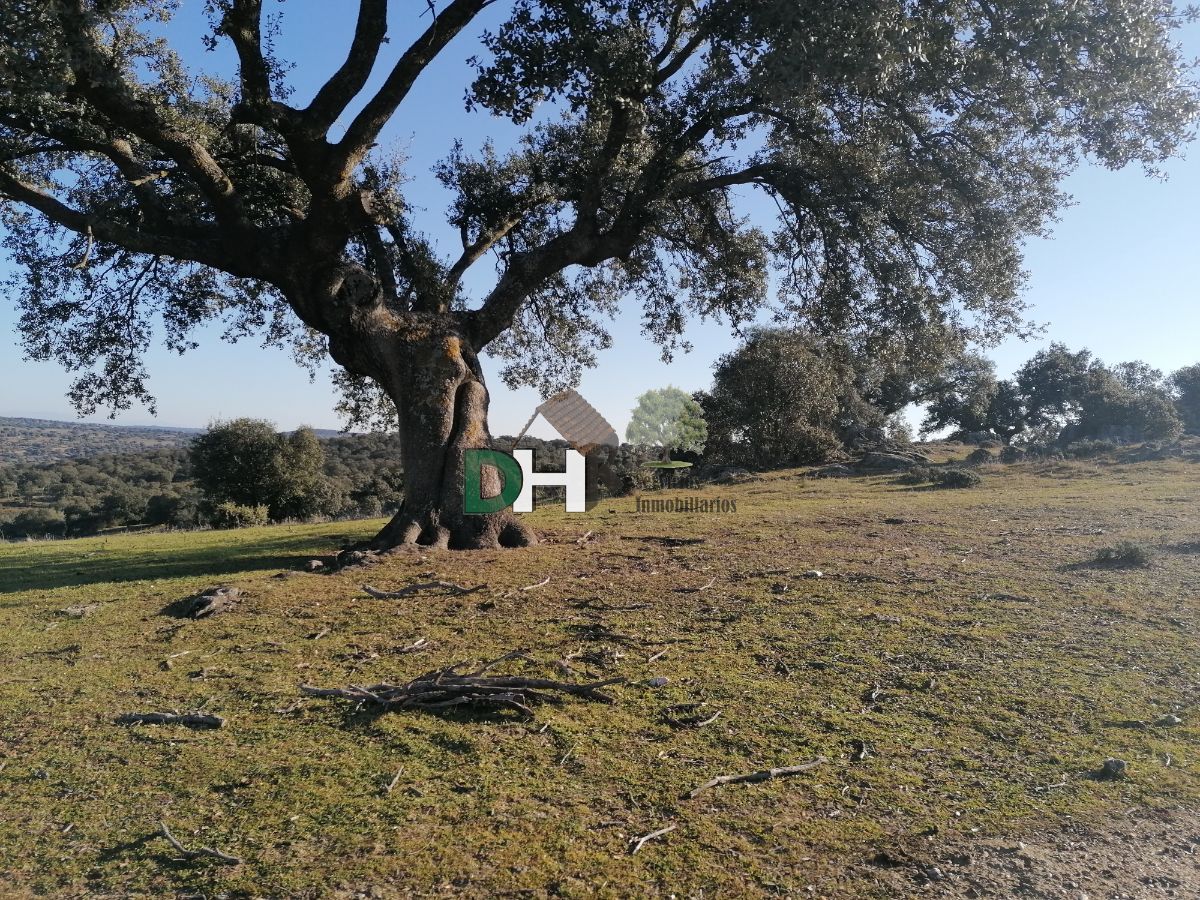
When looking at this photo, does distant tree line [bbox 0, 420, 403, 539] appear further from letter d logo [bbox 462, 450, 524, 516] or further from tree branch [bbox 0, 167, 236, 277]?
tree branch [bbox 0, 167, 236, 277]

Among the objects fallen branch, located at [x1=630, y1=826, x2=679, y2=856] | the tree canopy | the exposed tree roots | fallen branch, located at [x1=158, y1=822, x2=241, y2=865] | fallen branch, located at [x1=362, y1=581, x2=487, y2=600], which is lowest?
fallen branch, located at [x1=630, y1=826, x2=679, y2=856]

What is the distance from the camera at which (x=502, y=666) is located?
4.86 metres

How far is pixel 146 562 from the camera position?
1002 cm

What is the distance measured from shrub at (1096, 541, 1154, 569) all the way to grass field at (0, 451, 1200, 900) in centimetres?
26

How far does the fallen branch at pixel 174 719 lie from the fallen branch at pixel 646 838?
262 centimetres

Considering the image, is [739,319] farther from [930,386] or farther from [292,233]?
[930,386]

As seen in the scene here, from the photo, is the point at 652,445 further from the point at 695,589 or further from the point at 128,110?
the point at 128,110

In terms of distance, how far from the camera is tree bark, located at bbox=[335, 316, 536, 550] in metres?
9.41

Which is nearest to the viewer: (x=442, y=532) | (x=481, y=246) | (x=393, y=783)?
(x=393, y=783)

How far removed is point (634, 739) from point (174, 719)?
8.90 ft

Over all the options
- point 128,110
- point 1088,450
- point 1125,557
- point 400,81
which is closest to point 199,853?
point 128,110

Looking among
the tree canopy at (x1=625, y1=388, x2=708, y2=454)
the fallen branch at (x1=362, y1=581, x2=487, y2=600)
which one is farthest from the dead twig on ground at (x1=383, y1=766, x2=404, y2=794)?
the tree canopy at (x1=625, y1=388, x2=708, y2=454)

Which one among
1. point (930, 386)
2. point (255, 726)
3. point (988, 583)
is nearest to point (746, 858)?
point (255, 726)

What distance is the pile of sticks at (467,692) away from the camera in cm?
420
